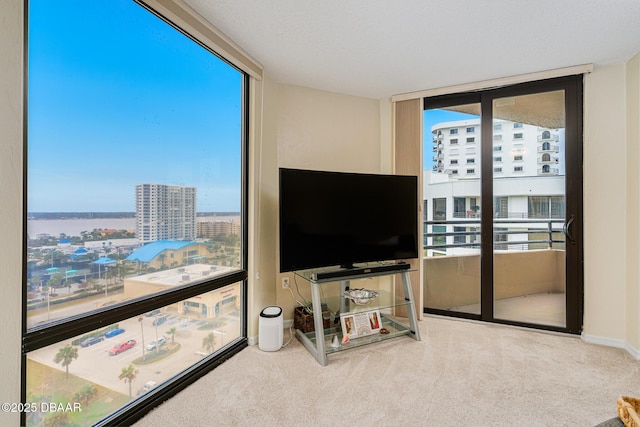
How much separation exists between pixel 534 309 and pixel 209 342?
295cm

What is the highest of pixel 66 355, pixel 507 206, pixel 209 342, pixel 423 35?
pixel 423 35

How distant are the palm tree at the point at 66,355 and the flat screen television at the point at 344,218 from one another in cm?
129

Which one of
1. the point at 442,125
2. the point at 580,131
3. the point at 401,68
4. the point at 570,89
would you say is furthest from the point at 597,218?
the point at 401,68

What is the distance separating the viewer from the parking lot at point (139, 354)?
1482 mm

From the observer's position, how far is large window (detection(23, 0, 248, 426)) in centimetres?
133

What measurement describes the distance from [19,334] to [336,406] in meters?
1.56

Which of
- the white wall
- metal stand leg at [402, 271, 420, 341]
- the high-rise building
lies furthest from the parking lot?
metal stand leg at [402, 271, 420, 341]

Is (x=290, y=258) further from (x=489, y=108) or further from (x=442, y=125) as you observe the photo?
(x=489, y=108)

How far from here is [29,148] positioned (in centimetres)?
128

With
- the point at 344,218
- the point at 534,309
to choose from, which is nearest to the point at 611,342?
the point at 534,309

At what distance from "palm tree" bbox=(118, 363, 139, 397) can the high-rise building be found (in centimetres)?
72

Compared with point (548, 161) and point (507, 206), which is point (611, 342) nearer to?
point (507, 206)

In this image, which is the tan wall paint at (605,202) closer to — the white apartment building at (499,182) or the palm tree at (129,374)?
the white apartment building at (499,182)

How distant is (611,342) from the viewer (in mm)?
2520
